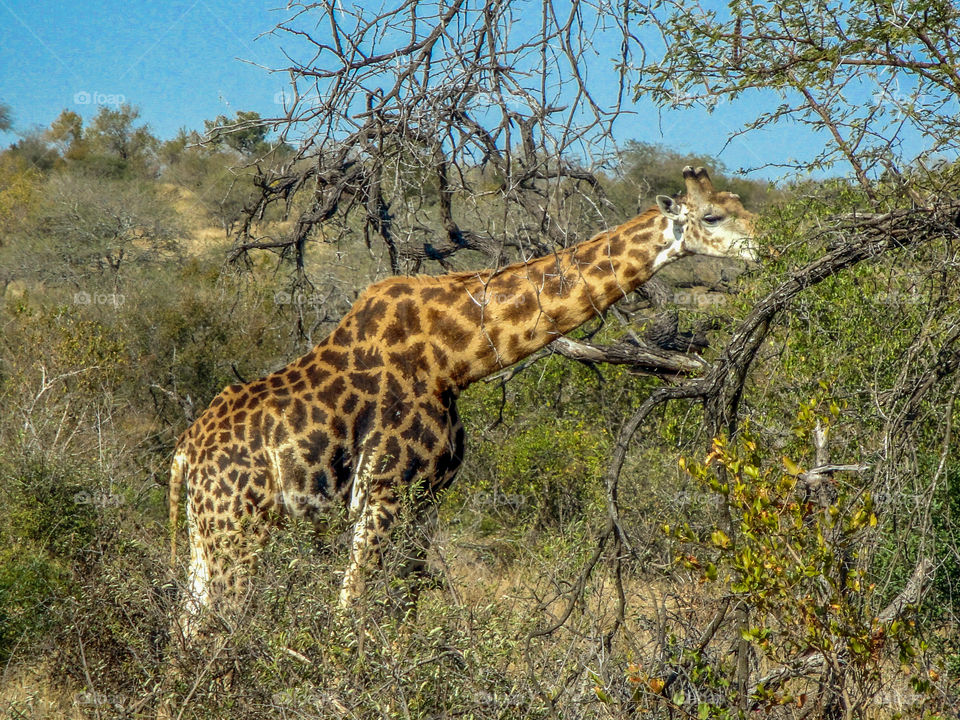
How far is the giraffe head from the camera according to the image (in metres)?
5.28

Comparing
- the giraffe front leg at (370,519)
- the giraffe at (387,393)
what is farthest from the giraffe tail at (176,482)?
the giraffe front leg at (370,519)

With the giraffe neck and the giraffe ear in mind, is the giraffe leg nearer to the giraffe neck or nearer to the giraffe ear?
the giraffe neck

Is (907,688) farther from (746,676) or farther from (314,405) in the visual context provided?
(314,405)

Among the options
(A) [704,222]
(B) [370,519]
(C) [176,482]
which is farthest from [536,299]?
(C) [176,482]

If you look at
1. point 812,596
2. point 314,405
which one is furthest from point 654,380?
point 812,596

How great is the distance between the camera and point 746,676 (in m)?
4.08

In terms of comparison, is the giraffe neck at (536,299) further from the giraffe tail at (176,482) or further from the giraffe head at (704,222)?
the giraffe tail at (176,482)

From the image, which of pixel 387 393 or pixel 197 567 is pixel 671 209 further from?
pixel 197 567

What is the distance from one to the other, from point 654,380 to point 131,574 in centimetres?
508

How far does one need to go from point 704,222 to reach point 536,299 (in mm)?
979

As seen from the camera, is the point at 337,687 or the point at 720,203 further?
the point at 720,203

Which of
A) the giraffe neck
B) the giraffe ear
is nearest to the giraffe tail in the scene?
the giraffe neck

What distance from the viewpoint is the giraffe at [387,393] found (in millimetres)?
5012

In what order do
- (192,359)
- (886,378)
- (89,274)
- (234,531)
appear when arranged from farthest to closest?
1. (89,274)
2. (192,359)
3. (886,378)
4. (234,531)
